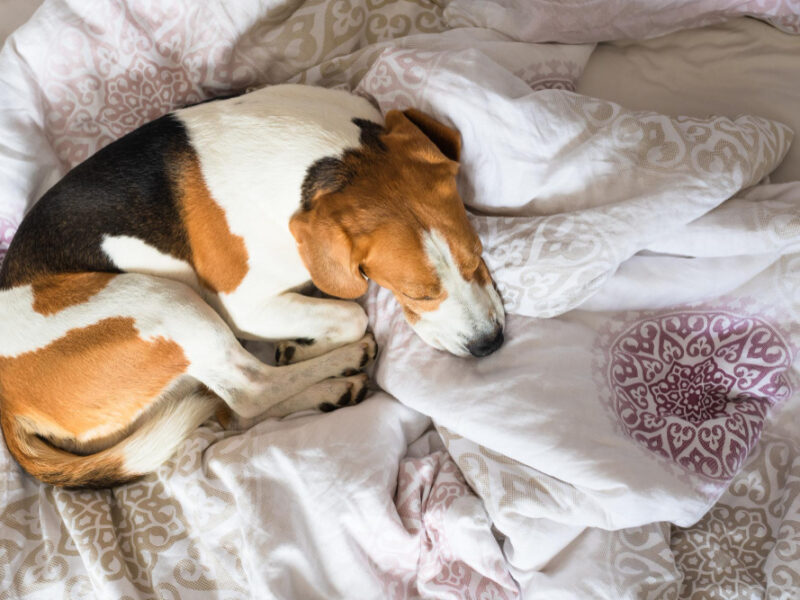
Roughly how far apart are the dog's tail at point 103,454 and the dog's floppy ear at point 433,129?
1.11 meters

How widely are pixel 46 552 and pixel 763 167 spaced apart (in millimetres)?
2383

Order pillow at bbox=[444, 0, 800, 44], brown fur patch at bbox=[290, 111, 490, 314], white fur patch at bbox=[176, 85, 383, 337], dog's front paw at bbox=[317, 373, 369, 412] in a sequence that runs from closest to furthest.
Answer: brown fur patch at bbox=[290, 111, 490, 314], white fur patch at bbox=[176, 85, 383, 337], dog's front paw at bbox=[317, 373, 369, 412], pillow at bbox=[444, 0, 800, 44]

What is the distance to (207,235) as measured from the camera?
1877 mm

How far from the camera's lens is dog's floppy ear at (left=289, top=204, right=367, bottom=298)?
167 centimetres

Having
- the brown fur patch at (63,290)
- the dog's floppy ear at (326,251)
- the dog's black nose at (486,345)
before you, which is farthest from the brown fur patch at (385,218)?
the brown fur patch at (63,290)

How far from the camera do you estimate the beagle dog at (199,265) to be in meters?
1.71

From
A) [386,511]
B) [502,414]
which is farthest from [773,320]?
[386,511]

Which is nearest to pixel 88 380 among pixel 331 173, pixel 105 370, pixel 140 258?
pixel 105 370

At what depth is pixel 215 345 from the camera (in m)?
1.88

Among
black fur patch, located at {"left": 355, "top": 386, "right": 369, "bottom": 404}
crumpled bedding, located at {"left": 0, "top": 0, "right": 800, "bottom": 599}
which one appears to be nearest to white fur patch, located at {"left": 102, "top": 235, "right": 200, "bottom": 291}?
crumpled bedding, located at {"left": 0, "top": 0, "right": 800, "bottom": 599}

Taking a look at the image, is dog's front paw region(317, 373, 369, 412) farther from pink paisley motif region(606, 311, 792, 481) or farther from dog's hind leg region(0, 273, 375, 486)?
pink paisley motif region(606, 311, 792, 481)

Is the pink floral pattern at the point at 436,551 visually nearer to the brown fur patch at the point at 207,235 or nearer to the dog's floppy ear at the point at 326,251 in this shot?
the dog's floppy ear at the point at 326,251

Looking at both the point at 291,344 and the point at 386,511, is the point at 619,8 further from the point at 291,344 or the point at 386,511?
the point at 386,511

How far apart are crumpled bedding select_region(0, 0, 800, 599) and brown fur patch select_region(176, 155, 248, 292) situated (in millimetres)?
494
